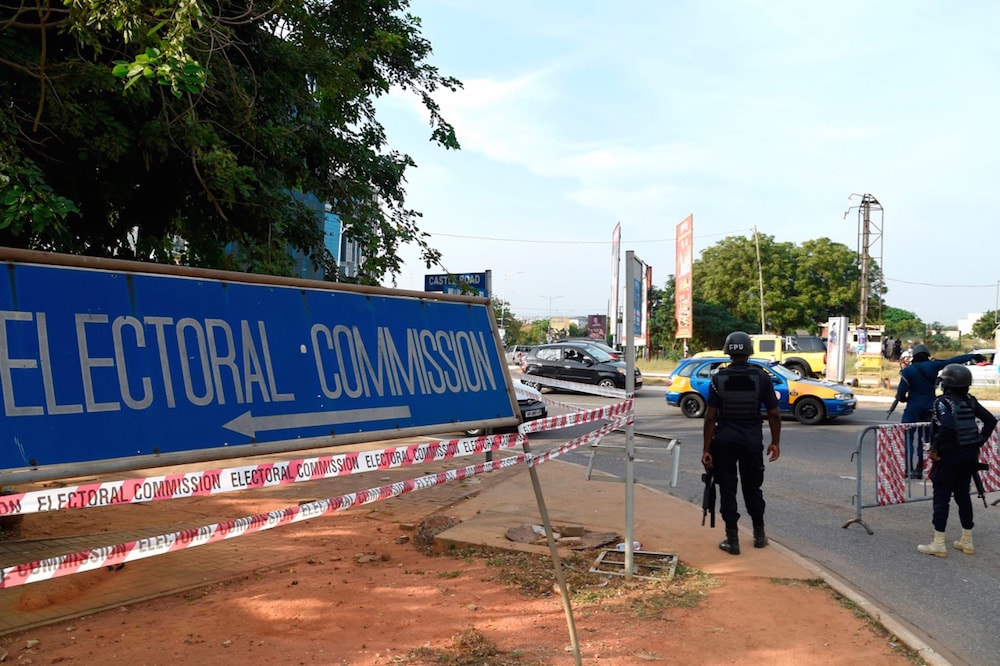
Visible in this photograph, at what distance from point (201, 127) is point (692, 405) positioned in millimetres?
13853

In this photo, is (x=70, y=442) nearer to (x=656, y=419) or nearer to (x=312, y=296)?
(x=312, y=296)

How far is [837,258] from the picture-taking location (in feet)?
178

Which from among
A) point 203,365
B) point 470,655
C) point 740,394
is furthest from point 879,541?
point 203,365

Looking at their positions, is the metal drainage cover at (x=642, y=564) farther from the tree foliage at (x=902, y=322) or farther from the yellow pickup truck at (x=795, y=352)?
the tree foliage at (x=902, y=322)

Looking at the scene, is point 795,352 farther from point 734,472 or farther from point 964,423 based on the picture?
point 734,472

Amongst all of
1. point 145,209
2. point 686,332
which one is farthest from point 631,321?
point 686,332

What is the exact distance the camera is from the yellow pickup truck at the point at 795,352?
28.3 metres

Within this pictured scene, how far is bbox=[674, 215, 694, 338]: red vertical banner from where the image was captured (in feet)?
119

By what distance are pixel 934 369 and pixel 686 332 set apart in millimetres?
26570

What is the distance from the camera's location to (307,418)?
3164 mm

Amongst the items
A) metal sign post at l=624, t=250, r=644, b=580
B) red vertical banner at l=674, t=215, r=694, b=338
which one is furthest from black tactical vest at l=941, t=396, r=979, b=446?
red vertical banner at l=674, t=215, r=694, b=338

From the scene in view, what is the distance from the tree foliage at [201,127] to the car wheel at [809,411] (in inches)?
386

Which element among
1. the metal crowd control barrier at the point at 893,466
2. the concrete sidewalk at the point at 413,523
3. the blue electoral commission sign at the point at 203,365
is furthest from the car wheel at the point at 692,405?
the blue electoral commission sign at the point at 203,365

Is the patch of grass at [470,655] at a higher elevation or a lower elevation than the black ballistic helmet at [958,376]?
lower
